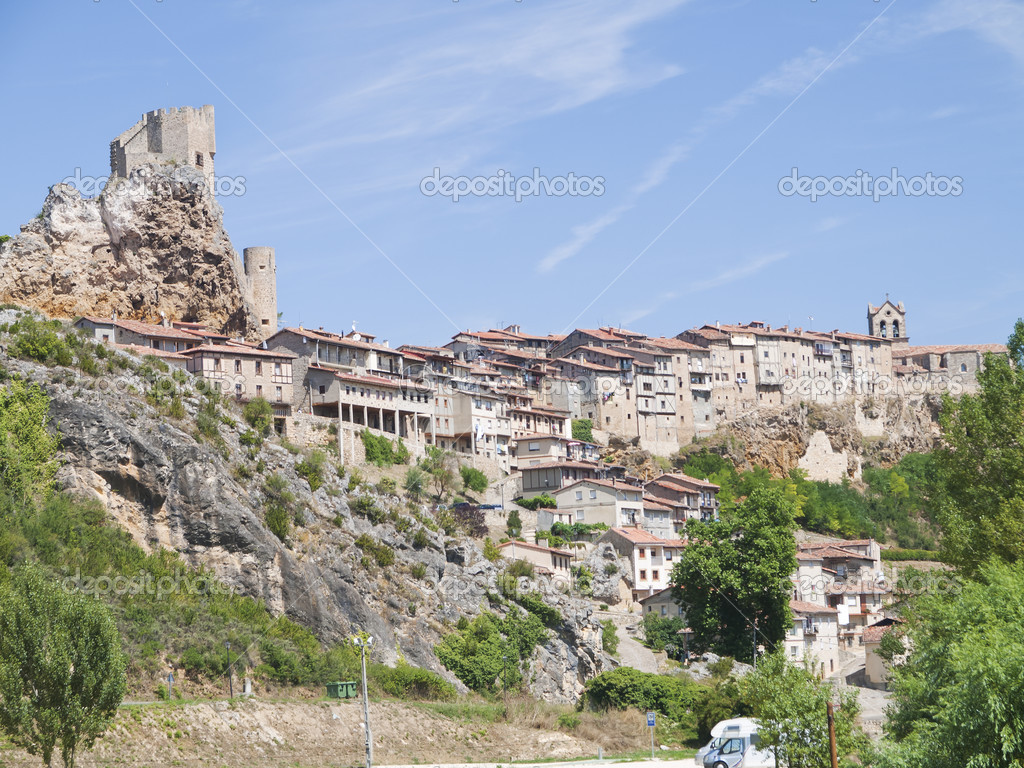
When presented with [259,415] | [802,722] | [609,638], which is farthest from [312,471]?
[802,722]

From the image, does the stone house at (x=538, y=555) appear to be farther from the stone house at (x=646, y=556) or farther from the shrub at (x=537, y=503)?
the shrub at (x=537, y=503)

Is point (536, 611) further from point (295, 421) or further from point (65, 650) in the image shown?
point (65, 650)

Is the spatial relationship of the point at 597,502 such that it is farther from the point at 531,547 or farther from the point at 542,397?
the point at 542,397

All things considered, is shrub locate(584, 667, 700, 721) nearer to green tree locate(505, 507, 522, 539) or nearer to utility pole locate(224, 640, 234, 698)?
utility pole locate(224, 640, 234, 698)

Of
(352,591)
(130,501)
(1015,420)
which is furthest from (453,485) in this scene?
(1015,420)

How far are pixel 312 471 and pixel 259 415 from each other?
419 inches

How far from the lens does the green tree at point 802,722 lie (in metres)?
33.6

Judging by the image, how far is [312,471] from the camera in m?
66.1

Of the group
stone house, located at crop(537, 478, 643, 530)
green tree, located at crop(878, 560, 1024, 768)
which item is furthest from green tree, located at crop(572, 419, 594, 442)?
green tree, located at crop(878, 560, 1024, 768)

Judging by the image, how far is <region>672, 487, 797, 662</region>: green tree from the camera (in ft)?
242

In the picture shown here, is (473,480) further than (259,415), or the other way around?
(473,480)

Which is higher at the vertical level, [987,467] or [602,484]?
[602,484]

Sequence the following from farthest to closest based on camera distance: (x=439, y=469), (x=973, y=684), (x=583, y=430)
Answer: (x=583, y=430)
(x=439, y=469)
(x=973, y=684)
